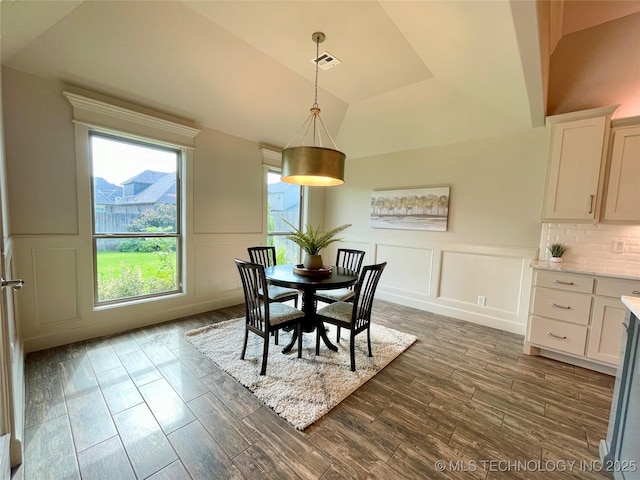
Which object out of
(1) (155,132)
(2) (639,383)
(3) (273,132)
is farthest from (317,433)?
(3) (273,132)

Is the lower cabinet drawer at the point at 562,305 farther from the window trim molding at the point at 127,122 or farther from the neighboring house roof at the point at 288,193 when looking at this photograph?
the window trim molding at the point at 127,122

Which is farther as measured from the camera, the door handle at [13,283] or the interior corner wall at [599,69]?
the interior corner wall at [599,69]

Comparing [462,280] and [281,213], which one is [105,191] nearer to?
[281,213]

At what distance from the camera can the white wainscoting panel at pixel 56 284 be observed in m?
2.47

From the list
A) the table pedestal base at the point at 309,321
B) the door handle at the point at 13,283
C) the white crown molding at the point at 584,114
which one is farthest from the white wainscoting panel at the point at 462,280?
the door handle at the point at 13,283

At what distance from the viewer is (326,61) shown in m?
2.86

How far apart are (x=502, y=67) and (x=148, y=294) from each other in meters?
4.37

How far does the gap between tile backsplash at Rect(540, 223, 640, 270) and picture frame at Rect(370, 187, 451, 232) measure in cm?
116

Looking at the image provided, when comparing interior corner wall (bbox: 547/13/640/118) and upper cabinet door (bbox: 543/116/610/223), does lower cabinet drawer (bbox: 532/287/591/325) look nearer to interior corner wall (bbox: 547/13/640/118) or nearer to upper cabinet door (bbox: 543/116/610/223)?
upper cabinet door (bbox: 543/116/610/223)

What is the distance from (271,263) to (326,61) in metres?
2.47

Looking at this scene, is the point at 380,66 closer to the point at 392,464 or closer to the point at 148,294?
the point at 392,464

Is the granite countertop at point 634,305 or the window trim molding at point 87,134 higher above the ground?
the window trim molding at point 87,134

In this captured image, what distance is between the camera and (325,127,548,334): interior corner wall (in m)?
3.20

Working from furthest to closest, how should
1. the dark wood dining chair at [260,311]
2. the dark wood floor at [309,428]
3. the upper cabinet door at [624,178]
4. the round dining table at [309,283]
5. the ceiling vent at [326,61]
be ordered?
1. the ceiling vent at [326,61]
2. the upper cabinet door at [624,178]
3. the round dining table at [309,283]
4. the dark wood dining chair at [260,311]
5. the dark wood floor at [309,428]
